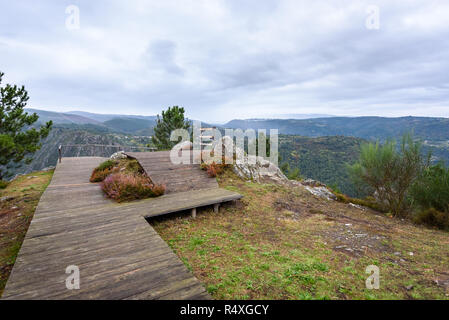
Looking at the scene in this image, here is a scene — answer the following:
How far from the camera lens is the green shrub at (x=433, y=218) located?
788cm

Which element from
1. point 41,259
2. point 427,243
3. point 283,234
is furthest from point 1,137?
point 427,243

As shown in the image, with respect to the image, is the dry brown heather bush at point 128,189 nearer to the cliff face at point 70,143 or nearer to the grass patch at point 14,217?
the grass patch at point 14,217

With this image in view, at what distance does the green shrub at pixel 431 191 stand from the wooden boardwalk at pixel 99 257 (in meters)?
9.34

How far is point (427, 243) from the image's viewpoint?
19.5 feet

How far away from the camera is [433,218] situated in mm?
8203

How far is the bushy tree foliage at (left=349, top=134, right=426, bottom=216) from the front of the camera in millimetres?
9172

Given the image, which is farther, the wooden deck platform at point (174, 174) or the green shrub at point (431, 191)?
the wooden deck platform at point (174, 174)

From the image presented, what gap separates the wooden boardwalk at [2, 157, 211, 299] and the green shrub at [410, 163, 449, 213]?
9343 millimetres

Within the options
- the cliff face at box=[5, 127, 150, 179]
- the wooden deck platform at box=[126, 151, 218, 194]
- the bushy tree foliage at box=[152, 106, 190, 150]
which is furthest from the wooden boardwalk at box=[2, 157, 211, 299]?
the cliff face at box=[5, 127, 150, 179]

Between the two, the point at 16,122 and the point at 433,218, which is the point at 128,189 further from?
the point at 16,122

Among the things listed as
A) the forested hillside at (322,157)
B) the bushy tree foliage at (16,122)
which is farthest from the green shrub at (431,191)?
the forested hillside at (322,157)

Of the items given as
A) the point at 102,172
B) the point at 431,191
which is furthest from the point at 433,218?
the point at 102,172

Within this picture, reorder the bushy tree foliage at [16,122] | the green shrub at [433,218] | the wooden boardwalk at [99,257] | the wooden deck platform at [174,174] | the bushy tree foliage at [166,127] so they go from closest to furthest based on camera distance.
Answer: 1. the wooden boardwalk at [99,257]
2. the green shrub at [433,218]
3. the wooden deck platform at [174,174]
4. the bushy tree foliage at [16,122]
5. the bushy tree foliage at [166,127]

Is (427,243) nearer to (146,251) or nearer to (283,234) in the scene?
(283,234)
